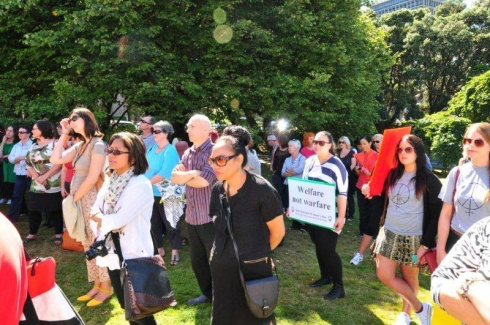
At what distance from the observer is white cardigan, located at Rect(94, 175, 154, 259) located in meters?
3.04

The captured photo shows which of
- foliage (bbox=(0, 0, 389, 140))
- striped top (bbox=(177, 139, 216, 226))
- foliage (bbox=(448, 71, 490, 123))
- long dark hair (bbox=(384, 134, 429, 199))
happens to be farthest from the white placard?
foliage (bbox=(448, 71, 490, 123))

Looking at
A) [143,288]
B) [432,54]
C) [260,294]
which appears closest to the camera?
[260,294]

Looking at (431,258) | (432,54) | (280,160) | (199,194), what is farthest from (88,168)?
(432,54)

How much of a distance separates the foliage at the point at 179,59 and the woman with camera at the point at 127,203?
6.02 m

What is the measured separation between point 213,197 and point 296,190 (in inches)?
85.6

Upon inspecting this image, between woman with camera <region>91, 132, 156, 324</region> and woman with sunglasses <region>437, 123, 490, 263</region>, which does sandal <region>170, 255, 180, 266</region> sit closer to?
woman with camera <region>91, 132, 156, 324</region>

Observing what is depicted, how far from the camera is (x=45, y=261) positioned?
1.61m

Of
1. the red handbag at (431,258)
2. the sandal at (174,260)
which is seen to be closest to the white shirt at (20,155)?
the sandal at (174,260)

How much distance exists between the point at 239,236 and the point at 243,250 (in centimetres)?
10

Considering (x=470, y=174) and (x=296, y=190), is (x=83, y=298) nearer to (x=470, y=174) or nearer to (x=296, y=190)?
(x=296, y=190)

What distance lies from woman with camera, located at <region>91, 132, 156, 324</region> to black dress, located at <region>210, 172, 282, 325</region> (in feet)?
2.47

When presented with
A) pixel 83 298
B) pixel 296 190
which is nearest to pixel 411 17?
pixel 296 190

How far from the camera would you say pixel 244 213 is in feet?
8.85

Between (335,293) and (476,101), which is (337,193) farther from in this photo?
(476,101)
